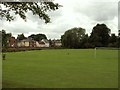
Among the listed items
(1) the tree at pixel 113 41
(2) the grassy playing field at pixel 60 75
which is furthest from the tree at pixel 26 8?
(1) the tree at pixel 113 41

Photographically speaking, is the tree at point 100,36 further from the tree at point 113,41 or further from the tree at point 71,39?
the tree at point 71,39

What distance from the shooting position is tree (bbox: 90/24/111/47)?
478ft

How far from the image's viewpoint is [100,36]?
153500 millimetres

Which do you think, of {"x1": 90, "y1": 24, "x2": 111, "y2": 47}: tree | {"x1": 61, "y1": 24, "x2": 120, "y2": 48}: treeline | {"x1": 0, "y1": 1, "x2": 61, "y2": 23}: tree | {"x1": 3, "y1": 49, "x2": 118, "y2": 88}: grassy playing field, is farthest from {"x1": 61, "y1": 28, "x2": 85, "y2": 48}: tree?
{"x1": 0, "y1": 1, "x2": 61, "y2": 23}: tree

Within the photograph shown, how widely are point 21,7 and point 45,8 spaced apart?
108 centimetres

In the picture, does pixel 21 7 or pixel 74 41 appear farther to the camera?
pixel 74 41

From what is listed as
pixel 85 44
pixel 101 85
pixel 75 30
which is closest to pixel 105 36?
pixel 85 44

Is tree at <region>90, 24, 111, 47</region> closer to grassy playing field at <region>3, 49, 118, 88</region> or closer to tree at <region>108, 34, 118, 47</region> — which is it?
tree at <region>108, 34, 118, 47</region>

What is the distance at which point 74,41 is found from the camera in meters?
159

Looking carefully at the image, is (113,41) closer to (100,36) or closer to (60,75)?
(100,36)

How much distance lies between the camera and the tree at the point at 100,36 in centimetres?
14562

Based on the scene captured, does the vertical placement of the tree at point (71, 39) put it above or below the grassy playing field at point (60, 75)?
above

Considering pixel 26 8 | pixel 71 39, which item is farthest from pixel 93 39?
pixel 26 8

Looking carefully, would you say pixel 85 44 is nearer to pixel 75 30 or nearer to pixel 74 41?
pixel 74 41
